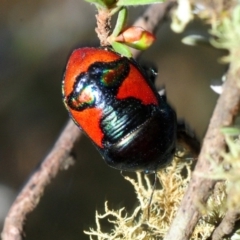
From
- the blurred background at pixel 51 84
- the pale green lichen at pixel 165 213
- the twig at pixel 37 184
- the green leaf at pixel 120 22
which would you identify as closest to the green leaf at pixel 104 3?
the green leaf at pixel 120 22

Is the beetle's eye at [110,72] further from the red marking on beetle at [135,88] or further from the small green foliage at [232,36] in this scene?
the small green foliage at [232,36]

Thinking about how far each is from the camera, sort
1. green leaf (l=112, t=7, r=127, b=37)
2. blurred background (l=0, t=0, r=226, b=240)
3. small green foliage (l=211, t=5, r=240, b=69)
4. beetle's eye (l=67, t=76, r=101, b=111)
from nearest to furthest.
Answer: small green foliage (l=211, t=5, r=240, b=69) → green leaf (l=112, t=7, r=127, b=37) → beetle's eye (l=67, t=76, r=101, b=111) → blurred background (l=0, t=0, r=226, b=240)

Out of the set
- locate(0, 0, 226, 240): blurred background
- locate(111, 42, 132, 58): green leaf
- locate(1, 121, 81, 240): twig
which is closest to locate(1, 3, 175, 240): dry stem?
locate(1, 121, 81, 240): twig

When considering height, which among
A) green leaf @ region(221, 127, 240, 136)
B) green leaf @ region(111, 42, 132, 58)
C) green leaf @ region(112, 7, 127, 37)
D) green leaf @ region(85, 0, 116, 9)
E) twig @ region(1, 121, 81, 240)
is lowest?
twig @ region(1, 121, 81, 240)

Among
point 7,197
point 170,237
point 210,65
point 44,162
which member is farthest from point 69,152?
point 210,65

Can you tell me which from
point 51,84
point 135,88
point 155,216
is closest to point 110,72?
point 135,88

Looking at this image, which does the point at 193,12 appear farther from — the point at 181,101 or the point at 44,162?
the point at 181,101

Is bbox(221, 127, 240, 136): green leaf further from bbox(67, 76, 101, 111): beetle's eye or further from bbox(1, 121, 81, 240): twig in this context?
bbox(1, 121, 81, 240): twig
